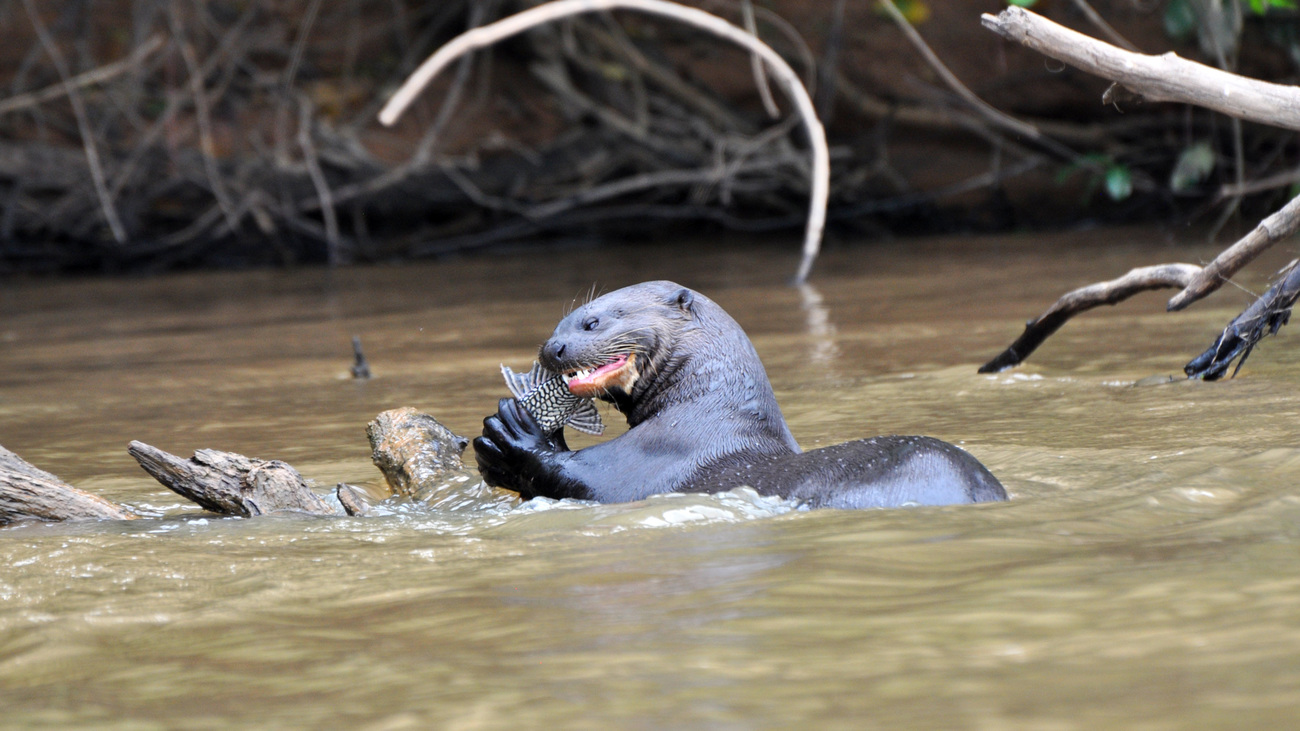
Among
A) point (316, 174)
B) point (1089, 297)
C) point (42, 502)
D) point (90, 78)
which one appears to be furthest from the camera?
point (316, 174)

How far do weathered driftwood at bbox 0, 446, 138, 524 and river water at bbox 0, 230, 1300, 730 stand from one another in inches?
3.3

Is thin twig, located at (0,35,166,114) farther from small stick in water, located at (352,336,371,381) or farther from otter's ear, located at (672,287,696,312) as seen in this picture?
otter's ear, located at (672,287,696,312)

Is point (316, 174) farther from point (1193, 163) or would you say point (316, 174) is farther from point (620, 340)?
point (620, 340)

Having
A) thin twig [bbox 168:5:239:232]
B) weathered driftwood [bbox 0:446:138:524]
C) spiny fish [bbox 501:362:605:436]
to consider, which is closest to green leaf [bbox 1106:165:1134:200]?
thin twig [bbox 168:5:239:232]

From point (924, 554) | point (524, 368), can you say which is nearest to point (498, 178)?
Result: point (524, 368)

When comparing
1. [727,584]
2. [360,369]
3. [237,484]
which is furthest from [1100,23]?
[727,584]

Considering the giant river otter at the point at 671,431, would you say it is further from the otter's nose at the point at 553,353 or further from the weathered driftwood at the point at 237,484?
the weathered driftwood at the point at 237,484

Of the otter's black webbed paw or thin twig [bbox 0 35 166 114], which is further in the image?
thin twig [bbox 0 35 166 114]

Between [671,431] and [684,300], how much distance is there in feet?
1.00

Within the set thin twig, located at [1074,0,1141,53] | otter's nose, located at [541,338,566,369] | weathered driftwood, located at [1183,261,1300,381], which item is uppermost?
thin twig, located at [1074,0,1141,53]

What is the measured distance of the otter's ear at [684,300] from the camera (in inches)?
114

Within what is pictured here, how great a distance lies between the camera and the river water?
1.47 m

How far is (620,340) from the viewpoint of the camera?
2.84 metres

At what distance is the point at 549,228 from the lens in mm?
9828
